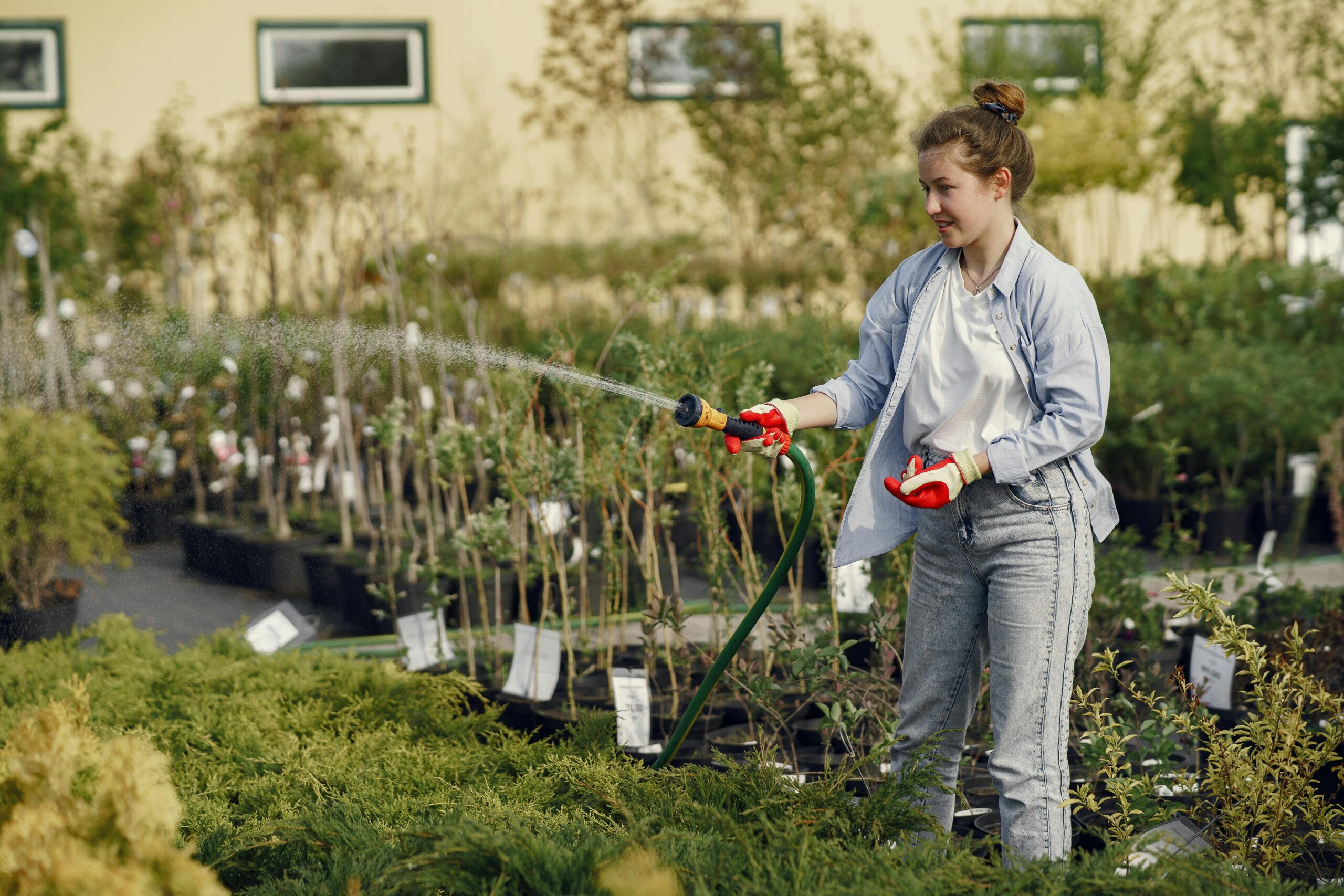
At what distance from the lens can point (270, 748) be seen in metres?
2.58

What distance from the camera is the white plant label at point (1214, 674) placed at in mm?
2936

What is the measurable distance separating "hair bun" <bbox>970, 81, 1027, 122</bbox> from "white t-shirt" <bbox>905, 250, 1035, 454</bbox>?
27 cm

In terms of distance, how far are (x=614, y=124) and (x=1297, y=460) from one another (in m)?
9.05

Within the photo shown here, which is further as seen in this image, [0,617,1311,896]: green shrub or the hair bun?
the hair bun

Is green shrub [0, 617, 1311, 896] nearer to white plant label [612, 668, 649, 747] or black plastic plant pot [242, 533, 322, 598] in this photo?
white plant label [612, 668, 649, 747]

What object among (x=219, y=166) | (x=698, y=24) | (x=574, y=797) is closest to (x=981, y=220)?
(x=574, y=797)

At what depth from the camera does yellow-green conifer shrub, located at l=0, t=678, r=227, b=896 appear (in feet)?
4.34

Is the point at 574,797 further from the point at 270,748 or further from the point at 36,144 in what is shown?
the point at 36,144

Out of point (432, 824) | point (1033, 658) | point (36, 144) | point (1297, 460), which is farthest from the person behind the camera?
point (36, 144)

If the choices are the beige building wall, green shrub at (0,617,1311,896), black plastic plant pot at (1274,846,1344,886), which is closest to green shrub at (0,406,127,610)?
green shrub at (0,617,1311,896)

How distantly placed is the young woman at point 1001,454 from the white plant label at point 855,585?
3.08ft

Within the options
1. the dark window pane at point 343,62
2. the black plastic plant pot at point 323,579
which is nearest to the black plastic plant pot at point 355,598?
the black plastic plant pot at point 323,579

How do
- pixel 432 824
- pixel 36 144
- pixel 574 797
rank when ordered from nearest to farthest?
pixel 432 824 → pixel 574 797 → pixel 36 144

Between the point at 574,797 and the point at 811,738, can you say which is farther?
the point at 811,738
